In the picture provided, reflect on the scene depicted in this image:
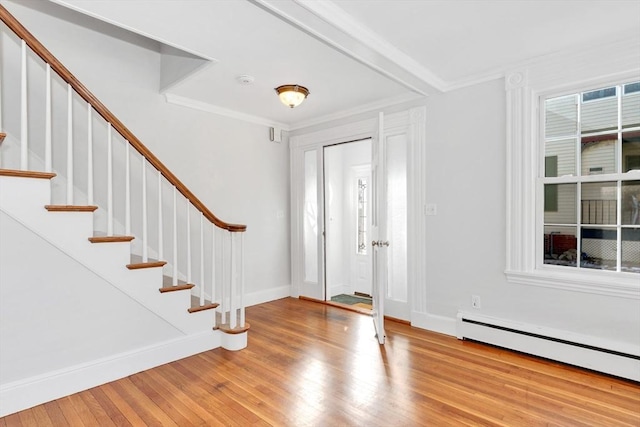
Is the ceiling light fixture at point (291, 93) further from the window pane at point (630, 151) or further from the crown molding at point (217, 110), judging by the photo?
the window pane at point (630, 151)

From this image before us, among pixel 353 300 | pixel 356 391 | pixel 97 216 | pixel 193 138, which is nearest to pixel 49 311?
pixel 97 216

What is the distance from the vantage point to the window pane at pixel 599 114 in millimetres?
2678

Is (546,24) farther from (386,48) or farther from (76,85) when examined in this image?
(76,85)

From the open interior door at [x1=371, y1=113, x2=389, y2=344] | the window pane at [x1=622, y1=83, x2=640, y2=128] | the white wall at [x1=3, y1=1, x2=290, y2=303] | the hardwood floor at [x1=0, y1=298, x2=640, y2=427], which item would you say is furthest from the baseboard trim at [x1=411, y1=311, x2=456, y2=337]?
the window pane at [x1=622, y1=83, x2=640, y2=128]

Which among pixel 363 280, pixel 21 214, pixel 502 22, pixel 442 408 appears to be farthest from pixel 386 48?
pixel 363 280

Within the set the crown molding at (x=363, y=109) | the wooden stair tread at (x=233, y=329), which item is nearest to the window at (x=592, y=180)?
the crown molding at (x=363, y=109)

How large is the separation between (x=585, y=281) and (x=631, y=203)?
68 cm

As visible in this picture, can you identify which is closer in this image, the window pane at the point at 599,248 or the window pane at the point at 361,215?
the window pane at the point at 599,248

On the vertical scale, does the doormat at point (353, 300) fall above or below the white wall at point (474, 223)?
below

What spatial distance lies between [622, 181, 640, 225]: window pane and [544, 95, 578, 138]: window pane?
0.57m

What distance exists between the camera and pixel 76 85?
2.32 meters

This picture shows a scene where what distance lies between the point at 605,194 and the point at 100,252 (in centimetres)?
383

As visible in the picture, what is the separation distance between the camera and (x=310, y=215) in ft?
15.9

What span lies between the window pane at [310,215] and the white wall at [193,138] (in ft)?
1.10
